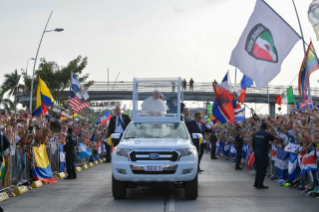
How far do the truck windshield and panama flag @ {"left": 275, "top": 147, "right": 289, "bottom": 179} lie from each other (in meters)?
4.17

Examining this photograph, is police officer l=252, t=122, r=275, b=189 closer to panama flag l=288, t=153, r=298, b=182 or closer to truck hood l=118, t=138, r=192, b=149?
panama flag l=288, t=153, r=298, b=182

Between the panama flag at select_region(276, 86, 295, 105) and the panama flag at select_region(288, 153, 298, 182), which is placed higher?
the panama flag at select_region(276, 86, 295, 105)

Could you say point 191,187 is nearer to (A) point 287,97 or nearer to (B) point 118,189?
(B) point 118,189

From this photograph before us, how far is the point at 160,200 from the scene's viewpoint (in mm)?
9625

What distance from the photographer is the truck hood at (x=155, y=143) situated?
9.43m

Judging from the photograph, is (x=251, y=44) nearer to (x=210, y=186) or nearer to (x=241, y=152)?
(x=210, y=186)

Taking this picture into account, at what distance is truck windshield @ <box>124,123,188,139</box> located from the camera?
34.2ft

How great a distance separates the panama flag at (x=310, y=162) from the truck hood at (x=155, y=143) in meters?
3.13

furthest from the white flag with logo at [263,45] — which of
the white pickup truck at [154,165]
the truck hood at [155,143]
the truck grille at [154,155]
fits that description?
the truck grille at [154,155]

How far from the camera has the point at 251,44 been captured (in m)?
12.9

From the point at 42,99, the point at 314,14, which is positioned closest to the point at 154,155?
the point at 314,14

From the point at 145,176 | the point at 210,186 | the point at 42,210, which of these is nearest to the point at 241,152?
the point at 210,186

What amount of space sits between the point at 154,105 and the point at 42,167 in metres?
4.24

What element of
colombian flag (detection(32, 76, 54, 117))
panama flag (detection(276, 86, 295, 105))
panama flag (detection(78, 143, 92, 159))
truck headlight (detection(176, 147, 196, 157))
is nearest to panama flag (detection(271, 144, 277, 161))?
truck headlight (detection(176, 147, 196, 157))
